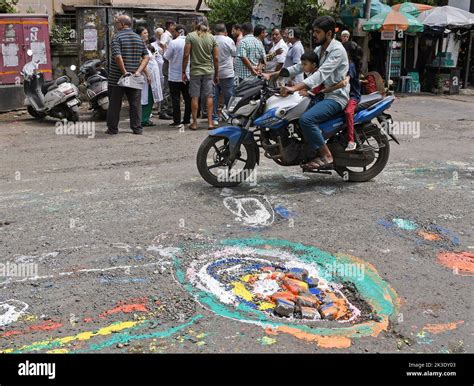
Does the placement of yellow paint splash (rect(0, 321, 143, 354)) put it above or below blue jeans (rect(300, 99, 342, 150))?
below

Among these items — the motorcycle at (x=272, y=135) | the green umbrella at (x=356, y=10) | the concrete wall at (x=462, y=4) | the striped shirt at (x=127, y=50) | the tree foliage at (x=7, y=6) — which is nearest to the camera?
the motorcycle at (x=272, y=135)

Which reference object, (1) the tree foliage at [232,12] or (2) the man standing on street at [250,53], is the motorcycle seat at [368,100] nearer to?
(2) the man standing on street at [250,53]

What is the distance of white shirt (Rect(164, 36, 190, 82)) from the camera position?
10.6 meters

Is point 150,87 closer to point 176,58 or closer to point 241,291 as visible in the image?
point 176,58

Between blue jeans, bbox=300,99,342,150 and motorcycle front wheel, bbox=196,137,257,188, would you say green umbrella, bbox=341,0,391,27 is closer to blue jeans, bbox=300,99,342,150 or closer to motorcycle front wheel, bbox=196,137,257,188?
blue jeans, bbox=300,99,342,150

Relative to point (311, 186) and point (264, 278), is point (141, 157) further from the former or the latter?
point (264, 278)

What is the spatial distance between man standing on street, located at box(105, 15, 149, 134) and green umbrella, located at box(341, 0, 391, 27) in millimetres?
8925

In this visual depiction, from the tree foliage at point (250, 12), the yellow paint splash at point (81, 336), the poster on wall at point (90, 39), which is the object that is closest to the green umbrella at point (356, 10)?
the tree foliage at point (250, 12)

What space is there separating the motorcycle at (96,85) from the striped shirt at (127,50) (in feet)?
4.29

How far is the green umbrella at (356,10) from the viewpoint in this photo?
16.9 metres

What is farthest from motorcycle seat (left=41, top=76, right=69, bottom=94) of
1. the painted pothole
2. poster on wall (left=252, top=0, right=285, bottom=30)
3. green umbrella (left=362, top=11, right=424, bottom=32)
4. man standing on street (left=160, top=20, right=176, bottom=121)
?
green umbrella (left=362, top=11, right=424, bottom=32)

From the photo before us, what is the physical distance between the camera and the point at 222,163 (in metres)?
6.58

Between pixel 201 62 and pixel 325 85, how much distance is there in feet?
13.6
